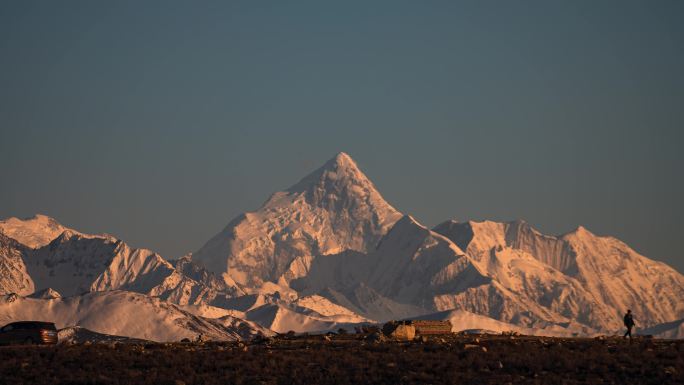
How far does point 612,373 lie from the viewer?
308ft

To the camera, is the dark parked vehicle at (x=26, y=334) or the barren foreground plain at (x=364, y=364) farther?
the dark parked vehicle at (x=26, y=334)

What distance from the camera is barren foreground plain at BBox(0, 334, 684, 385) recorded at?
308 feet

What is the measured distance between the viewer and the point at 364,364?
9912 cm

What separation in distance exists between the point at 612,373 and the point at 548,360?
18.6 feet

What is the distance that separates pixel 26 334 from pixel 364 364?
42.7 metres

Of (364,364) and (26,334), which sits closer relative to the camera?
(364,364)

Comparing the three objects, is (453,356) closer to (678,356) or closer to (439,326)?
(678,356)

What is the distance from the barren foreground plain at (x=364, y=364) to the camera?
93875 millimetres

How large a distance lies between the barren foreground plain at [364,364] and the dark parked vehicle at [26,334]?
464 inches

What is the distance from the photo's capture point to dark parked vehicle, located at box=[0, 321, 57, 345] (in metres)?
126

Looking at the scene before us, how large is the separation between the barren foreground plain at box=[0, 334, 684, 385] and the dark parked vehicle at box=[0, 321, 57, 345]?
11.8 meters

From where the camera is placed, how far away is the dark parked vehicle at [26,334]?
4970 inches

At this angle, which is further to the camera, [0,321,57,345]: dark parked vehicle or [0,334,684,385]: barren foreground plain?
[0,321,57,345]: dark parked vehicle

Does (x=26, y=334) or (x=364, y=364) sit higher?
(x=26, y=334)
